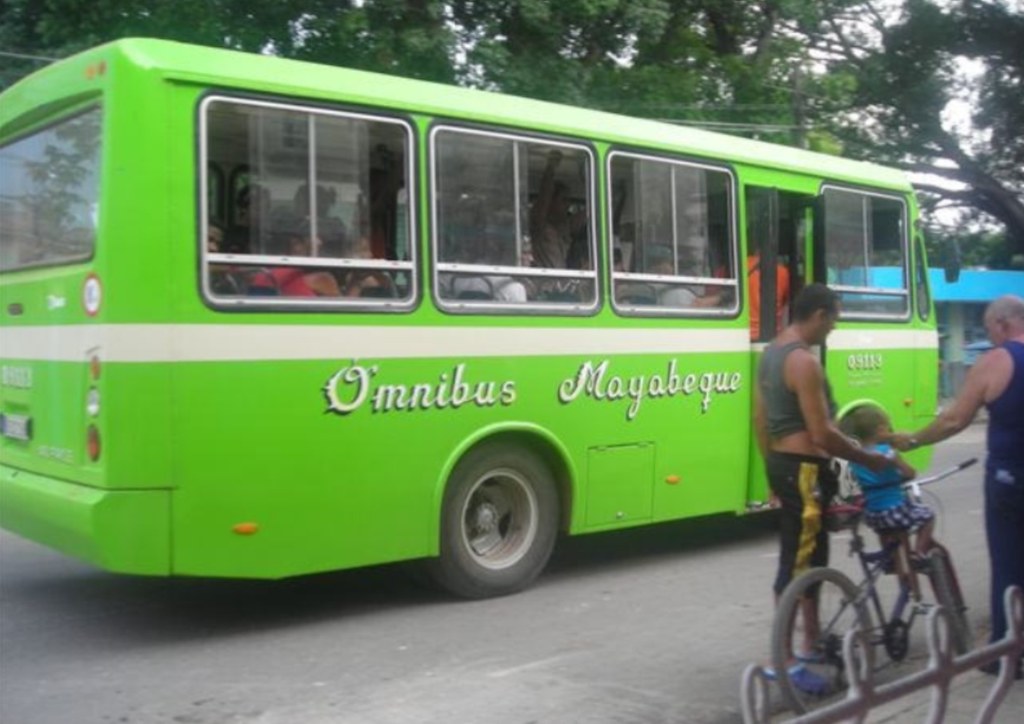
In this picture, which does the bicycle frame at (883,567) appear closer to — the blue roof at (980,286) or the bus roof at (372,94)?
the bus roof at (372,94)

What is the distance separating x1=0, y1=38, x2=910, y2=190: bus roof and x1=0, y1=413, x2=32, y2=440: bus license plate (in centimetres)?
179

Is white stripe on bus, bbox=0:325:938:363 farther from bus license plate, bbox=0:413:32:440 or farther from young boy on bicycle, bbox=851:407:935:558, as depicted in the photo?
young boy on bicycle, bbox=851:407:935:558

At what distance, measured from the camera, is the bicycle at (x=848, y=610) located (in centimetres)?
497

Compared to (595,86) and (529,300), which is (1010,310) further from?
(595,86)

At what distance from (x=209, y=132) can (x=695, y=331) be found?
12.7ft

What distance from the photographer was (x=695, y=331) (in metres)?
8.70

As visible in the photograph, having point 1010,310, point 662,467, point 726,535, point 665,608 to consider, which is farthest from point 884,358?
point 1010,310

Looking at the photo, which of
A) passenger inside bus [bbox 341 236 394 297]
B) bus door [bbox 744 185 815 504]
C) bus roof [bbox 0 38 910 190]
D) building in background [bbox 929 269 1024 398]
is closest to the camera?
bus roof [bbox 0 38 910 190]

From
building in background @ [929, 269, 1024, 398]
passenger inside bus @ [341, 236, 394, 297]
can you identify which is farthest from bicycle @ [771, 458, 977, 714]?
building in background @ [929, 269, 1024, 398]

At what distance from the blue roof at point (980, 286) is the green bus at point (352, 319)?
22.7 meters

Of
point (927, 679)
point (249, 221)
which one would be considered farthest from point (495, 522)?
point (927, 679)

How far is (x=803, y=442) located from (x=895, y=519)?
0.60m

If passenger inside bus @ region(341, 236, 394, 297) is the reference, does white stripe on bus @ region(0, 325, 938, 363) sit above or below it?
below

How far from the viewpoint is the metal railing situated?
13.0 ft
